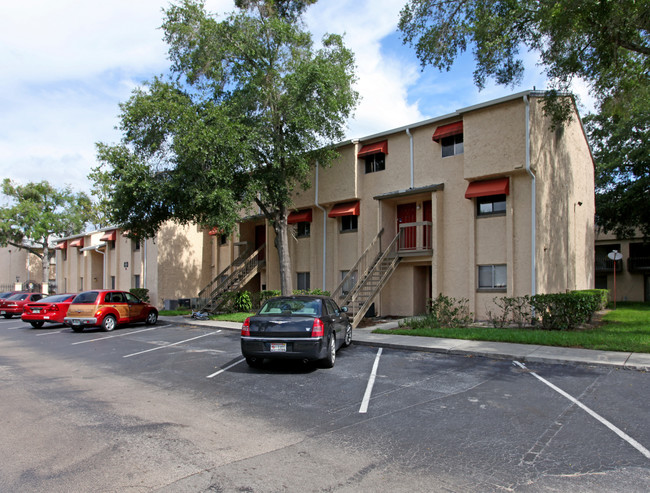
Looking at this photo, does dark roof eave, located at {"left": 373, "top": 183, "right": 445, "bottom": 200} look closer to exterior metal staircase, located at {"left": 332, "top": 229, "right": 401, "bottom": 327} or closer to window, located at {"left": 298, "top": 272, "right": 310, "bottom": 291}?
exterior metal staircase, located at {"left": 332, "top": 229, "right": 401, "bottom": 327}

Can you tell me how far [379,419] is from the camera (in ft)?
19.6

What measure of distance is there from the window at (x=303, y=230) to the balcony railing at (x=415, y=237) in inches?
215

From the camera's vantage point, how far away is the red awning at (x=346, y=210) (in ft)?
65.2

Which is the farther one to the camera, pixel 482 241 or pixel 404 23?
pixel 482 241

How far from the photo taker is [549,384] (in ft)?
25.4

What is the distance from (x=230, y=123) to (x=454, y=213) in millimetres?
9272

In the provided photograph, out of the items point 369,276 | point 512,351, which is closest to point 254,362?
point 512,351

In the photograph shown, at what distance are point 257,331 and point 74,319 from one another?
1126cm

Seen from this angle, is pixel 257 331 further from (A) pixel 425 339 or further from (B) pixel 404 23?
A: (B) pixel 404 23

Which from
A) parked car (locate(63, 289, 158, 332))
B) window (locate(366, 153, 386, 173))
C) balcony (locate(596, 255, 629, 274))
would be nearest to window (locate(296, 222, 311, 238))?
window (locate(366, 153, 386, 173))

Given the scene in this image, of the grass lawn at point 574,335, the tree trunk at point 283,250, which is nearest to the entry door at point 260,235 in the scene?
the tree trunk at point 283,250

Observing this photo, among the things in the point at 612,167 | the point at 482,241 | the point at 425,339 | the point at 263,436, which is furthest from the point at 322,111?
the point at 612,167

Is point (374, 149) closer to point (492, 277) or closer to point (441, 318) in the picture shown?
point (492, 277)

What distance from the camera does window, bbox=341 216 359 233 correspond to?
20.8m
